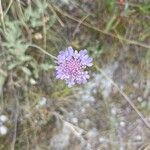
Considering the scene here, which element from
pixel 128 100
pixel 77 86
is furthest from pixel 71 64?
pixel 128 100

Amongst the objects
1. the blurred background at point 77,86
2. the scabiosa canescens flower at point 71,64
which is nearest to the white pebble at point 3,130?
the blurred background at point 77,86

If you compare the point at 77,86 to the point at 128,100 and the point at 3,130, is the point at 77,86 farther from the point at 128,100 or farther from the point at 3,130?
the point at 3,130

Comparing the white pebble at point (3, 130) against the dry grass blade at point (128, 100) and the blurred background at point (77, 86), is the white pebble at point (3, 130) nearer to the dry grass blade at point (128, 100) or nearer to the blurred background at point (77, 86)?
the blurred background at point (77, 86)

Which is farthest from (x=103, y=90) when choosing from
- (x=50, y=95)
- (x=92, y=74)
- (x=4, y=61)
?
(x=4, y=61)

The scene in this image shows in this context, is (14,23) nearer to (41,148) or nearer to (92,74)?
(92,74)

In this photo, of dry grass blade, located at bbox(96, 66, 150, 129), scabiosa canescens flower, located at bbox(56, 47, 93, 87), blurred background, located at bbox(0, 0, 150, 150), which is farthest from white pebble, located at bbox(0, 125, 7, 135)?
dry grass blade, located at bbox(96, 66, 150, 129)
